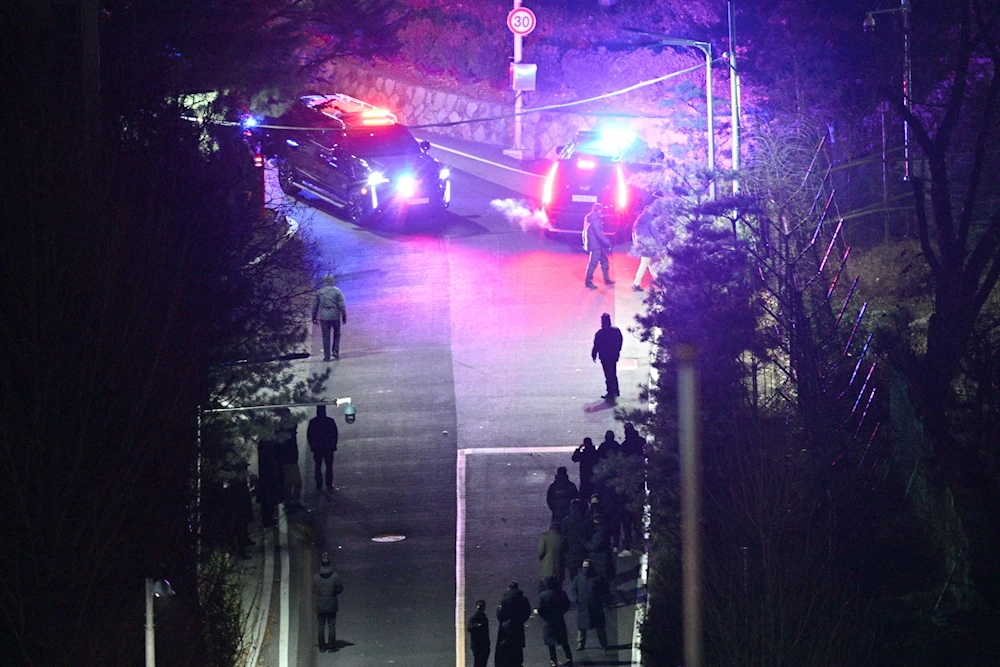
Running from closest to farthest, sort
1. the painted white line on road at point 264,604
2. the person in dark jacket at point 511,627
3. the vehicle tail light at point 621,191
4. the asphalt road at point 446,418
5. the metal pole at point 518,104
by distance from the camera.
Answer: the person in dark jacket at point 511,627 → the painted white line on road at point 264,604 → the asphalt road at point 446,418 → the vehicle tail light at point 621,191 → the metal pole at point 518,104

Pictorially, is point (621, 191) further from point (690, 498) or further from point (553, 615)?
point (553, 615)

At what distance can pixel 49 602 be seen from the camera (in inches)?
447

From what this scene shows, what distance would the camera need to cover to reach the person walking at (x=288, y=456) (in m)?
18.8

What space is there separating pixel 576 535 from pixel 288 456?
192 inches

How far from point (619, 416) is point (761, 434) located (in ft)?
8.56

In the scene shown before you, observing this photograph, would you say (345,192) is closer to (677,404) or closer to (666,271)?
(666,271)

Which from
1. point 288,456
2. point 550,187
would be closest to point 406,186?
point 550,187

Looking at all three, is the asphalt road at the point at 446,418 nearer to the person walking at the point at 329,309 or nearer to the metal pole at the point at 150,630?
the person walking at the point at 329,309

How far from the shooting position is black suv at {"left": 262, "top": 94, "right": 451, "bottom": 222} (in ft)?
96.2

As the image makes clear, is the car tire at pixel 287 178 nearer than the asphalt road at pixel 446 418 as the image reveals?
No

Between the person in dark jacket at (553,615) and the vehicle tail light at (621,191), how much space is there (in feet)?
51.6

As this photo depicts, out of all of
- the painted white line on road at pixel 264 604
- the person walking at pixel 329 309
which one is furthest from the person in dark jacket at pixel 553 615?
the person walking at pixel 329 309

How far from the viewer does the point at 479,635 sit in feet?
48.7

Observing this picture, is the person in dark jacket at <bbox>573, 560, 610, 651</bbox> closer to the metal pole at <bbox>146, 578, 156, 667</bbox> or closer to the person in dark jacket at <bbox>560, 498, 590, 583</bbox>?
the person in dark jacket at <bbox>560, 498, 590, 583</bbox>
